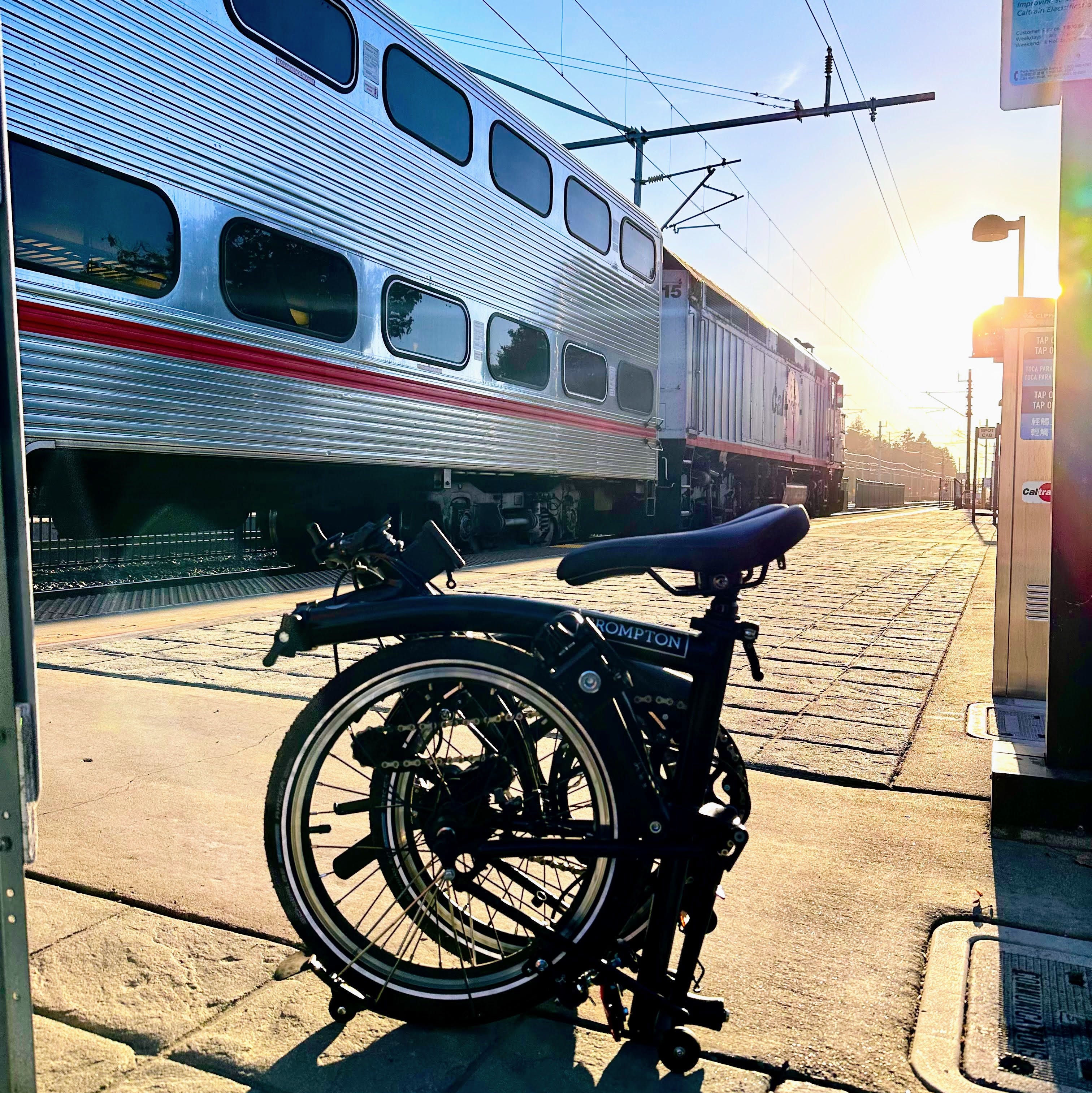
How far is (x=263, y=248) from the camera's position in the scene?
7.90 metres

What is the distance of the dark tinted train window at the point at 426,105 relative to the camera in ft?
31.1

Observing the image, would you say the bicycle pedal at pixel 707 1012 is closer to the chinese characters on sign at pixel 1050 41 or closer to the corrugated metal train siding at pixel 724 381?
the chinese characters on sign at pixel 1050 41

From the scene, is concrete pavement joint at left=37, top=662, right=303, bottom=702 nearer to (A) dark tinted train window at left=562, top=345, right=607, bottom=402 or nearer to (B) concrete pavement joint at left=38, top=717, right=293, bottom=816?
(B) concrete pavement joint at left=38, top=717, right=293, bottom=816

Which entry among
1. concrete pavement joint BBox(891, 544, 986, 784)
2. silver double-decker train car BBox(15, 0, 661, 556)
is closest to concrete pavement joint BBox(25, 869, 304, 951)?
concrete pavement joint BBox(891, 544, 986, 784)

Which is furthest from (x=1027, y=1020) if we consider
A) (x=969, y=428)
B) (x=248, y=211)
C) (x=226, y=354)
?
(x=969, y=428)

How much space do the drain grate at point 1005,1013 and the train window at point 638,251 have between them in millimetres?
14170

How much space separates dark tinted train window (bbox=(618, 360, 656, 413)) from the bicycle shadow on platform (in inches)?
542

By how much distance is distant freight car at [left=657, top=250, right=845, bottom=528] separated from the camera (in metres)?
17.9

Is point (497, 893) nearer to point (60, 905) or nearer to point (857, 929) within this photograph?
point (857, 929)

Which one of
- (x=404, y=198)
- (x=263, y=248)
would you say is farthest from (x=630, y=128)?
(x=263, y=248)

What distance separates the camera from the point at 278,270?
805cm

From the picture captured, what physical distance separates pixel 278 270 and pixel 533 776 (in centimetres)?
694

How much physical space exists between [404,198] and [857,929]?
868 centimetres

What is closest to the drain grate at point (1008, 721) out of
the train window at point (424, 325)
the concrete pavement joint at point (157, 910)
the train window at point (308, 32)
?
the concrete pavement joint at point (157, 910)
